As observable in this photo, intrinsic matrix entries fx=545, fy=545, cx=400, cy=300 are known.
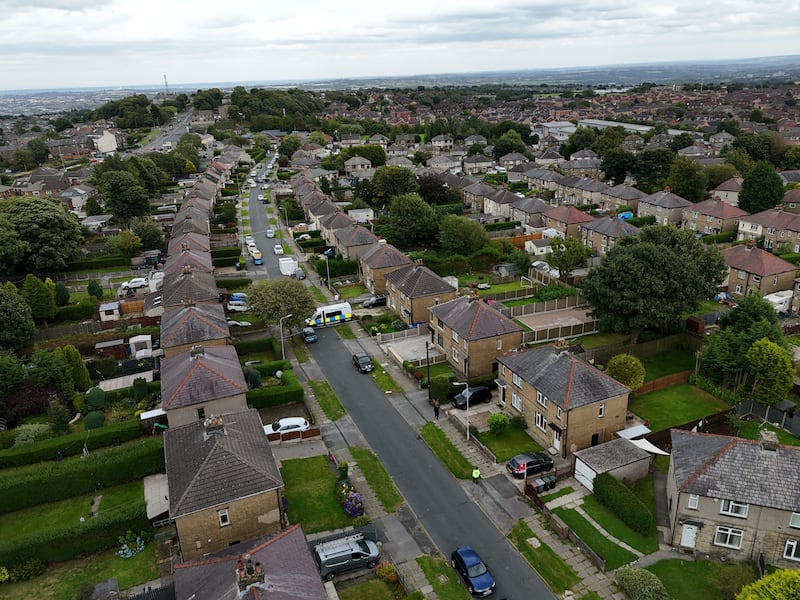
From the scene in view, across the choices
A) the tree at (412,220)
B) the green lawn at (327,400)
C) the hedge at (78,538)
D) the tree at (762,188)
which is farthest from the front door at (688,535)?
the tree at (762,188)

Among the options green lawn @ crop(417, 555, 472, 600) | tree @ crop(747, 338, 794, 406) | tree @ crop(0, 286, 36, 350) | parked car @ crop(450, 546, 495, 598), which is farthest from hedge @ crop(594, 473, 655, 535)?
tree @ crop(0, 286, 36, 350)

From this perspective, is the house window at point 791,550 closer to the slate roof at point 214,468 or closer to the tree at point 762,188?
the slate roof at point 214,468

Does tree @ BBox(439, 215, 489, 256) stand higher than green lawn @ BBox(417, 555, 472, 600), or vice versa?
tree @ BBox(439, 215, 489, 256)

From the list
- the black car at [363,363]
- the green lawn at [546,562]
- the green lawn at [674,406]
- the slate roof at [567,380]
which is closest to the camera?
Result: the green lawn at [546,562]

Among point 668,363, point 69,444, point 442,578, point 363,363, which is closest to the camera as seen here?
point 442,578

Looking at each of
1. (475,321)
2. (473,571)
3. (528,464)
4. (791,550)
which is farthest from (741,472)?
(475,321)

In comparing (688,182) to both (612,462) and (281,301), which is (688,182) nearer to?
(612,462)

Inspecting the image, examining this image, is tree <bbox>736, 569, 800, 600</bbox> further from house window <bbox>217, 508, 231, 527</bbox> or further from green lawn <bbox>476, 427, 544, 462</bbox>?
house window <bbox>217, 508, 231, 527</bbox>
